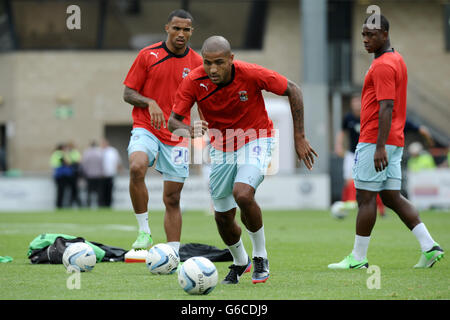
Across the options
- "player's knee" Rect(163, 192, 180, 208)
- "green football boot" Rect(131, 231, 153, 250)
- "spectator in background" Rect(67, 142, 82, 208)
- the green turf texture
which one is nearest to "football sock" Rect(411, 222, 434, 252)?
the green turf texture

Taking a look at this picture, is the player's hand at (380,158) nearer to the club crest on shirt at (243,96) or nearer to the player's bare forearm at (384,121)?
the player's bare forearm at (384,121)

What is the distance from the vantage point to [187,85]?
288 inches

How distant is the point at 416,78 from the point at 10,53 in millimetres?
16511

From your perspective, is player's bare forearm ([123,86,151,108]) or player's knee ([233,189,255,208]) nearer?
player's knee ([233,189,255,208])

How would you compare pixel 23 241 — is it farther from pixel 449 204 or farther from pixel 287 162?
pixel 287 162

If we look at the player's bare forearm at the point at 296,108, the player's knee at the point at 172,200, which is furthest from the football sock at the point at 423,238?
the player's knee at the point at 172,200

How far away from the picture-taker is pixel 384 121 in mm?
7992

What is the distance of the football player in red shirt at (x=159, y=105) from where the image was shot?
349 inches

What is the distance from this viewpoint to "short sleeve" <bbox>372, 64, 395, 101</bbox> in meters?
8.04

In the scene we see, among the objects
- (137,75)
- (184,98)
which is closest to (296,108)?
(184,98)

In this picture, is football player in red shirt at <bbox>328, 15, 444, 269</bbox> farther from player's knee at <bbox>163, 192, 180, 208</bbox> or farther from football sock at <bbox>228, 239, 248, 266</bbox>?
player's knee at <bbox>163, 192, 180, 208</bbox>

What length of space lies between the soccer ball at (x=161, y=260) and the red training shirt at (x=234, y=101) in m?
1.13

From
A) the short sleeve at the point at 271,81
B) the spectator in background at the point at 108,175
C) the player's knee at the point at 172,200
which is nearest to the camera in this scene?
the short sleeve at the point at 271,81

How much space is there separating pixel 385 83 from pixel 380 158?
733mm
